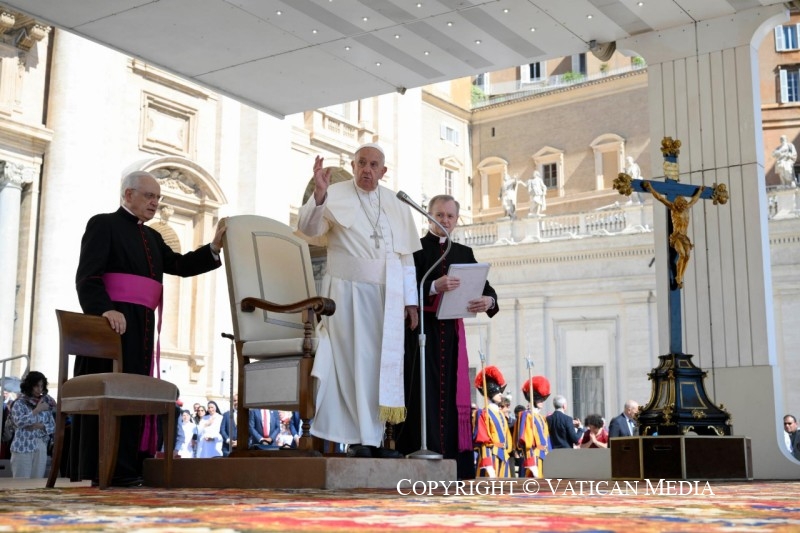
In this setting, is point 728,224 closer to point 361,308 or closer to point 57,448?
point 361,308

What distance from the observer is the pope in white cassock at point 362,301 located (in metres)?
4.77

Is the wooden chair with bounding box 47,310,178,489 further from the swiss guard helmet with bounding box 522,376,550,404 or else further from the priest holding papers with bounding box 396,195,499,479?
the swiss guard helmet with bounding box 522,376,550,404

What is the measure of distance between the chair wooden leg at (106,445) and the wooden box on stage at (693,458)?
10.2 ft

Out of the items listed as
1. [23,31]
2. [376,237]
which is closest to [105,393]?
[376,237]

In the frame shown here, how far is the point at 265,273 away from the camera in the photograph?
5.16m

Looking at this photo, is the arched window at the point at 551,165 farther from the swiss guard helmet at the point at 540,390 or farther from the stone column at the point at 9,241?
the swiss guard helmet at the point at 540,390

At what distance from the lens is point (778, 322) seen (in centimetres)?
2077

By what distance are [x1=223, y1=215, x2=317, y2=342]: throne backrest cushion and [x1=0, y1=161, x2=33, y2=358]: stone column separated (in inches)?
388

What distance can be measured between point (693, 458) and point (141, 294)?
3224mm

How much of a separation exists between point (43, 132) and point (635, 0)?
10647 mm

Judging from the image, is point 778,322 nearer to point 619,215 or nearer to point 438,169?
point 619,215

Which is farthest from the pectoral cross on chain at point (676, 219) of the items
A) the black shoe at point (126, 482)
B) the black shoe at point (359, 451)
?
the black shoe at point (126, 482)

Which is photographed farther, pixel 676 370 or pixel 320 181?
pixel 676 370

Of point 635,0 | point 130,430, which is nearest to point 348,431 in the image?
point 130,430
